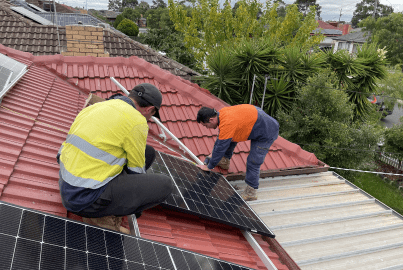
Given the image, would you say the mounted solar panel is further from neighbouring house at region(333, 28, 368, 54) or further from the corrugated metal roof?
neighbouring house at region(333, 28, 368, 54)

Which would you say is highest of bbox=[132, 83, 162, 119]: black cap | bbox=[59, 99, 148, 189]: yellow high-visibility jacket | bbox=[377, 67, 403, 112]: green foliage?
bbox=[132, 83, 162, 119]: black cap

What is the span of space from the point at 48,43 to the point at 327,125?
12301 mm

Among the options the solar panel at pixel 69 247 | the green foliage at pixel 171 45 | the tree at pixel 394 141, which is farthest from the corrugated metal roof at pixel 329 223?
the green foliage at pixel 171 45

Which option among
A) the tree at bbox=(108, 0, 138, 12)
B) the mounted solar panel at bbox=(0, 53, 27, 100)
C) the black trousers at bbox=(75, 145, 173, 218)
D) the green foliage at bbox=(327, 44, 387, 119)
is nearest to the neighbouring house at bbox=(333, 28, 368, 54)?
the green foliage at bbox=(327, 44, 387, 119)

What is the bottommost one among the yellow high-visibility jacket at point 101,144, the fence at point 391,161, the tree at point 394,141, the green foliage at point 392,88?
the fence at point 391,161

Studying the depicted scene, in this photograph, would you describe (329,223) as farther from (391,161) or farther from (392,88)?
(392,88)

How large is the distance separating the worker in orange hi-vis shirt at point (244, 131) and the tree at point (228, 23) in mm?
19199

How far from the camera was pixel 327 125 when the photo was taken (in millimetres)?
12102

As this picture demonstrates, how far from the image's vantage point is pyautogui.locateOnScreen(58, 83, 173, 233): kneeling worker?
100 inches

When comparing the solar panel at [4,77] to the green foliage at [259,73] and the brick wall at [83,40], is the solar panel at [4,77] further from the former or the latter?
the green foliage at [259,73]

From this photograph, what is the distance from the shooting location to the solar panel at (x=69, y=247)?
185cm

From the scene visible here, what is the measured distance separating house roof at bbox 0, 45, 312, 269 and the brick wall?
44.4 inches

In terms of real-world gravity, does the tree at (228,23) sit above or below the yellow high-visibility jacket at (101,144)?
above

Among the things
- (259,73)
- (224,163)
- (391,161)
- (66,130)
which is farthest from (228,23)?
(66,130)
